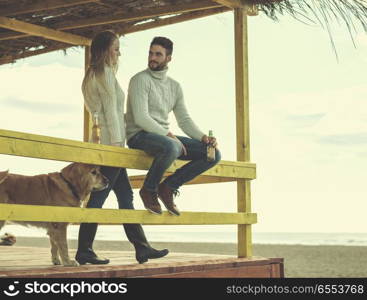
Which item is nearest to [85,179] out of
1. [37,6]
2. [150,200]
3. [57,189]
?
[57,189]

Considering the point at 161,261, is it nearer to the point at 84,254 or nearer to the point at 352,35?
the point at 84,254

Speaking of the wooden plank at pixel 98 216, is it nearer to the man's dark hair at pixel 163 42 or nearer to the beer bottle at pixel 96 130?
the beer bottle at pixel 96 130

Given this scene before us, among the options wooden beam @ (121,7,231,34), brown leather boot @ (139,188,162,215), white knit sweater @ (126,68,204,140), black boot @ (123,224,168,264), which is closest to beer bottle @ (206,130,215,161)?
white knit sweater @ (126,68,204,140)

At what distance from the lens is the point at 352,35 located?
7.90m

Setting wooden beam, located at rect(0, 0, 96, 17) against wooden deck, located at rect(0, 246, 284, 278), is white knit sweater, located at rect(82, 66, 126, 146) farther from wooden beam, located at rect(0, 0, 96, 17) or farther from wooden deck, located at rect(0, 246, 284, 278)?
wooden beam, located at rect(0, 0, 96, 17)

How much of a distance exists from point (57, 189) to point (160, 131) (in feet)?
3.13

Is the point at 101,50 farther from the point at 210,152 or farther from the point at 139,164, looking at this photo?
the point at 210,152

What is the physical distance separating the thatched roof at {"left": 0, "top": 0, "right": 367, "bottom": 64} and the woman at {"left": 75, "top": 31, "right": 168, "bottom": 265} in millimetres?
1924

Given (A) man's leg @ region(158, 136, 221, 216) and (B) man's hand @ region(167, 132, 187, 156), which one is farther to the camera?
(A) man's leg @ region(158, 136, 221, 216)

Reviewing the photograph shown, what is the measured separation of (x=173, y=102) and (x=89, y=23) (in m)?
2.81

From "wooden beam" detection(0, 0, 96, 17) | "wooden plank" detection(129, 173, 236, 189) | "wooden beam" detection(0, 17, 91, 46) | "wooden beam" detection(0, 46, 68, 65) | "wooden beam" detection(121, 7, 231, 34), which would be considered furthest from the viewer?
"wooden beam" detection(0, 46, 68, 65)

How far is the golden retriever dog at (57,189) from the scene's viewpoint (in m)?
6.12

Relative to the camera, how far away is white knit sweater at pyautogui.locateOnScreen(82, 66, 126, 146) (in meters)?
6.11

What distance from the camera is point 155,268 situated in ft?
20.4
